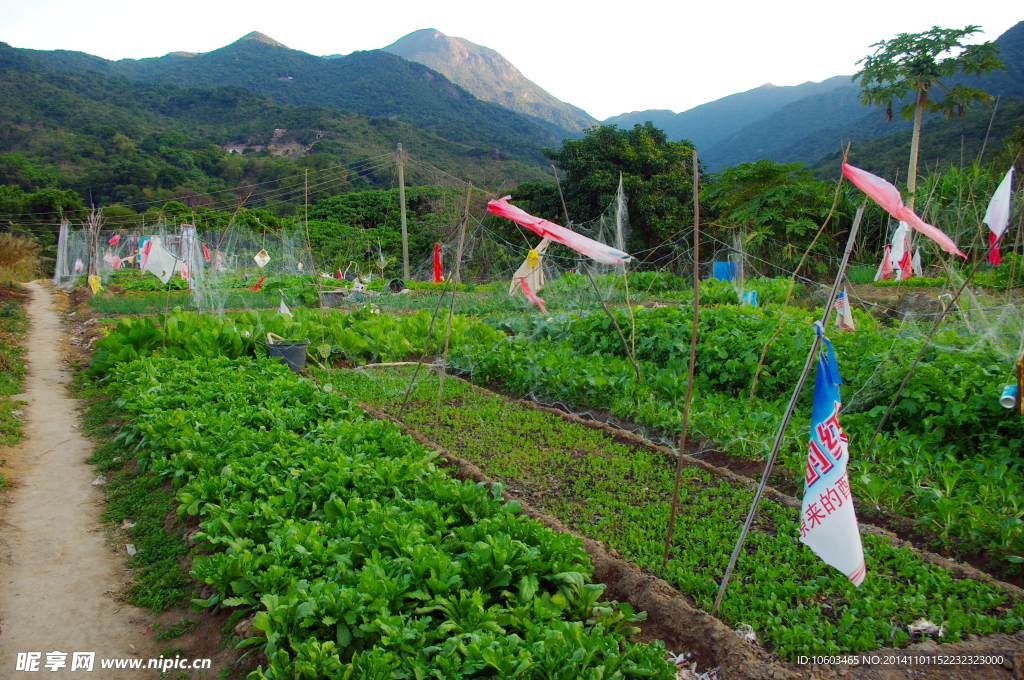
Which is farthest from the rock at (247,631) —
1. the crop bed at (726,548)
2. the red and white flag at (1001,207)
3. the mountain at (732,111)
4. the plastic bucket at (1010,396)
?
the mountain at (732,111)

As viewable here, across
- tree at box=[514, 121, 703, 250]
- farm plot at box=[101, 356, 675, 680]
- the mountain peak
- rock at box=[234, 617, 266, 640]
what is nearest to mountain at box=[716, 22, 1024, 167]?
tree at box=[514, 121, 703, 250]

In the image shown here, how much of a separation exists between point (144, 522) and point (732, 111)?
120 meters

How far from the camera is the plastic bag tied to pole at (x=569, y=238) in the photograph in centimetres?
336

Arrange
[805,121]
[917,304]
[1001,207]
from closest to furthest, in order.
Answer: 1. [1001,207]
2. [917,304]
3. [805,121]

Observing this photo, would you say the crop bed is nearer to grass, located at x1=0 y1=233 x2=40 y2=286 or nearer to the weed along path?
the weed along path

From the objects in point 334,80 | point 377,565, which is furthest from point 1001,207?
point 334,80

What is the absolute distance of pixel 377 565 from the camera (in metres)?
2.43

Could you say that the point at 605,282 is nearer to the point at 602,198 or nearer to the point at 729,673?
the point at 602,198

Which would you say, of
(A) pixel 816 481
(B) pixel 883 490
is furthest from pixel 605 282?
(A) pixel 816 481

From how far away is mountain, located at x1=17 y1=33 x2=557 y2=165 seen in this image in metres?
80.4

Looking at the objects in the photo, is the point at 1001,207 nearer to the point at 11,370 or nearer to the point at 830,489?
the point at 830,489

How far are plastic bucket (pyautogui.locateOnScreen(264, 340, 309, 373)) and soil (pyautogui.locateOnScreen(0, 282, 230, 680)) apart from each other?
243 centimetres

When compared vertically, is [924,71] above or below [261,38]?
below

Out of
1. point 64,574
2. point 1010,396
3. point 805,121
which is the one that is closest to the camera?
point 1010,396
